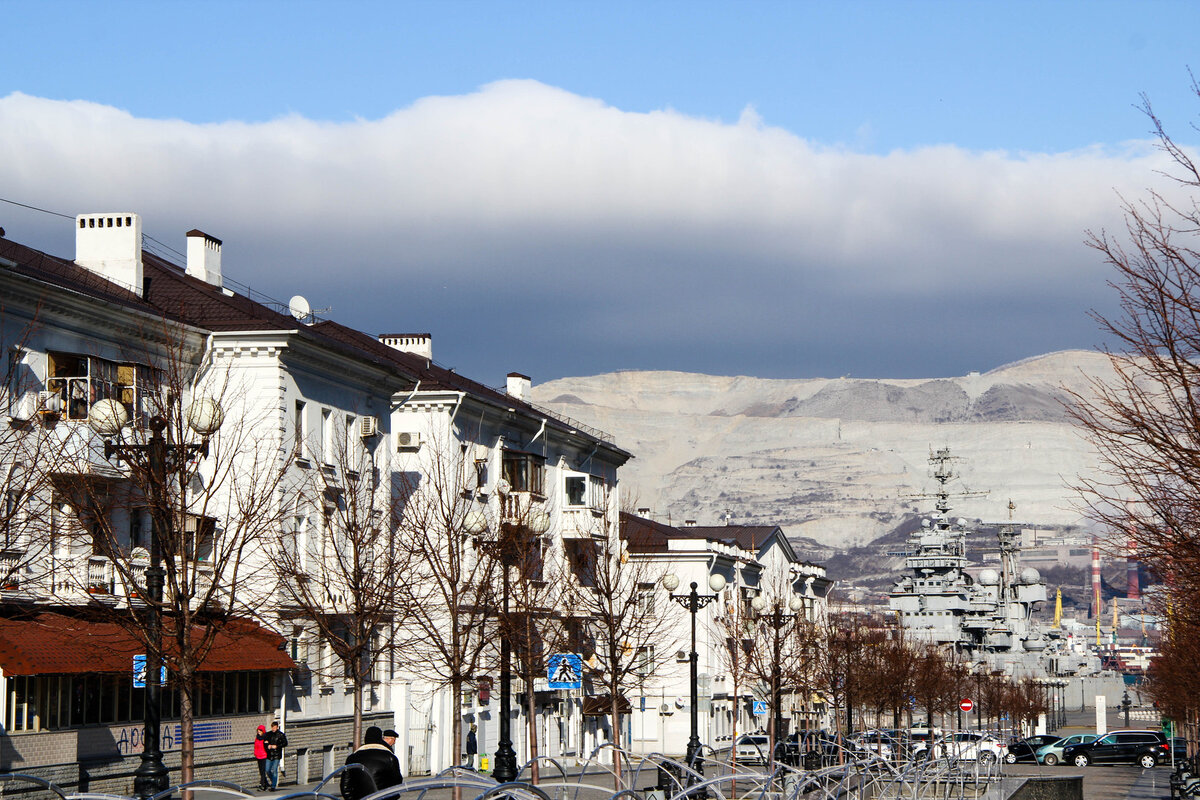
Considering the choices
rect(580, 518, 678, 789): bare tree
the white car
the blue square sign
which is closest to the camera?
the blue square sign

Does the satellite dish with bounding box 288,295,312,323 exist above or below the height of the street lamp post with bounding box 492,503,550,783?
above

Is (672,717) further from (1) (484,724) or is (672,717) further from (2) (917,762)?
(2) (917,762)

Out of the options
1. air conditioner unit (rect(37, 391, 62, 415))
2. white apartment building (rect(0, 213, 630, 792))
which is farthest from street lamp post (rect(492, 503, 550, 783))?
air conditioner unit (rect(37, 391, 62, 415))

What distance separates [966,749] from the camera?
197ft

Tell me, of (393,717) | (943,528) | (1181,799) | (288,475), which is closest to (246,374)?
(288,475)

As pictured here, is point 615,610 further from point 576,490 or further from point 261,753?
point 261,753

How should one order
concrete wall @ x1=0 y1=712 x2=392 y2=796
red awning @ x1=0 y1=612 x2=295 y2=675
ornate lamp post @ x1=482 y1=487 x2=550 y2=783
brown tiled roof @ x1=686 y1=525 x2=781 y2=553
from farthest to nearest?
brown tiled roof @ x1=686 y1=525 x2=781 y2=553 → ornate lamp post @ x1=482 y1=487 x2=550 y2=783 → concrete wall @ x1=0 y1=712 x2=392 y2=796 → red awning @ x1=0 y1=612 x2=295 y2=675

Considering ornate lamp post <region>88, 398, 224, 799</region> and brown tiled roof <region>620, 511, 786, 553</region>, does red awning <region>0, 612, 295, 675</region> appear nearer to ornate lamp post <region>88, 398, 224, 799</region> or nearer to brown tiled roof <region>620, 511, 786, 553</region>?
ornate lamp post <region>88, 398, 224, 799</region>

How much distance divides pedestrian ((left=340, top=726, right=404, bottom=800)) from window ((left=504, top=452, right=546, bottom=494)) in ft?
135

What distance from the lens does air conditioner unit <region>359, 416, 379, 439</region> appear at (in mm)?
47312

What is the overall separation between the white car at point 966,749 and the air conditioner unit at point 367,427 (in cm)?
1833

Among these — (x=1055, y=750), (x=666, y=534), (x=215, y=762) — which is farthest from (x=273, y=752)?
(x=666, y=534)

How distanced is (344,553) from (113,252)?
1029cm

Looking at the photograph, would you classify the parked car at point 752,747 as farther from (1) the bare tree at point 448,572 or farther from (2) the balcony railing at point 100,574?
(2) the balcony railing at point 100,574
